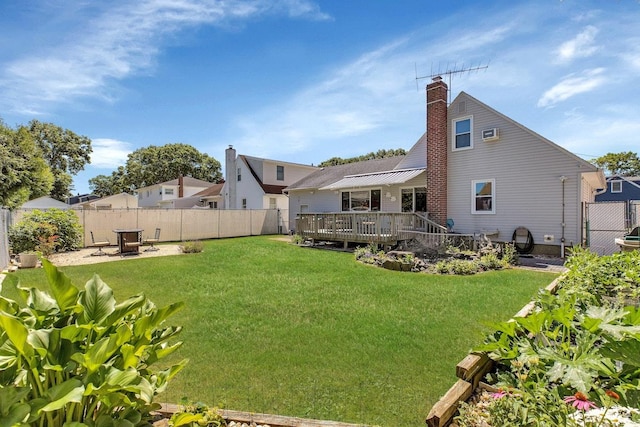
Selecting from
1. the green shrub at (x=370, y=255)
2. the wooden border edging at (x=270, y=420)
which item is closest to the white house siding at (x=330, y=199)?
the green shrub at (x=370, y=255)

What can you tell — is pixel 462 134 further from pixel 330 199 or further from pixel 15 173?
pixel 15 173

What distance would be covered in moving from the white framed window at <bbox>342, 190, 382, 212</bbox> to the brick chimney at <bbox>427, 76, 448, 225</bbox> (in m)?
3.71

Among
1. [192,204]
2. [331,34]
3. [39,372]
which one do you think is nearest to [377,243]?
[331,34]

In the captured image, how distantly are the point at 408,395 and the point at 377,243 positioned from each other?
427 inches

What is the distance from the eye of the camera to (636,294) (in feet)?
12.0

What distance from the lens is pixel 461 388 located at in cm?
275

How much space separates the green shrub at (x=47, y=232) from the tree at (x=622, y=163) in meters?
61.5

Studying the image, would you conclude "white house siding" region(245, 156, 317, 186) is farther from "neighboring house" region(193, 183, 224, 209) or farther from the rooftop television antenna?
the rooftop television antenna

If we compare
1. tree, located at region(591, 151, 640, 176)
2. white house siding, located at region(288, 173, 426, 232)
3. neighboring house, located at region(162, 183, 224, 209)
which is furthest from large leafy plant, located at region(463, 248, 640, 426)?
tree, located at region(591, 151, 640, 176)

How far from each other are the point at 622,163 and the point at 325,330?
62388mm

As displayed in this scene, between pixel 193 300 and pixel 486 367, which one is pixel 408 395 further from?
pixel 193 300

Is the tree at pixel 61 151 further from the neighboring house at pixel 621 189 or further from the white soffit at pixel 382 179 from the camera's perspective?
the neighboring house at pixel 621 189

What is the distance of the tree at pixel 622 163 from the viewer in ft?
154

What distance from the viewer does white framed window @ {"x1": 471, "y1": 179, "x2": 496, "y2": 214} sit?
45.3ft
